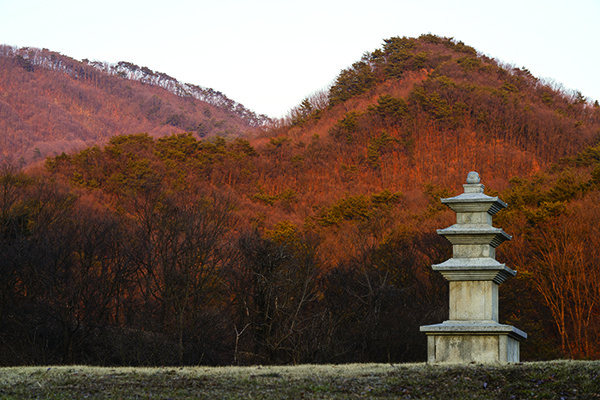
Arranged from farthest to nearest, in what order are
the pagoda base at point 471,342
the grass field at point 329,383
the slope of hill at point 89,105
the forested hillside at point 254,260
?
the slope of hill at point 89,105
the forested hillside at point 254,260
the pagoda base at point 471,342
the grass field at point 329,383

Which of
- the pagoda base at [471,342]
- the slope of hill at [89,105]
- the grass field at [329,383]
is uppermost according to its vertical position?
the slope of hill at [89,105]

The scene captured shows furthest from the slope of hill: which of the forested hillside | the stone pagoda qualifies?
the stone pagoda

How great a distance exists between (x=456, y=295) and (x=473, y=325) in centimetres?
96

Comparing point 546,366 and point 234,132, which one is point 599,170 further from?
point 234,132

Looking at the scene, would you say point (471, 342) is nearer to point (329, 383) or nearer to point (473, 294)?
point (473, 294)

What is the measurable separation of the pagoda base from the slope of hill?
124769 millimetres

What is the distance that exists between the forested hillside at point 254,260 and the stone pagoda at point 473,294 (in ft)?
48.4

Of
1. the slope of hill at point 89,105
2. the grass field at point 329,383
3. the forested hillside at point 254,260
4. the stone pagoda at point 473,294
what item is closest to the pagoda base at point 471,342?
the stone pagoda at point 473,294

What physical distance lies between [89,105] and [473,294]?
160209mm

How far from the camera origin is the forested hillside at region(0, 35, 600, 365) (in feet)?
106

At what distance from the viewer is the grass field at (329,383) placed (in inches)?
430

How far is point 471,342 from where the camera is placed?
15.1 m

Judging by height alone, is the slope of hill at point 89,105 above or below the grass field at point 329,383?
above

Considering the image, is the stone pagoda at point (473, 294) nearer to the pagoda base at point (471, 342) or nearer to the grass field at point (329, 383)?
the pagoda base at point (471, 342)
